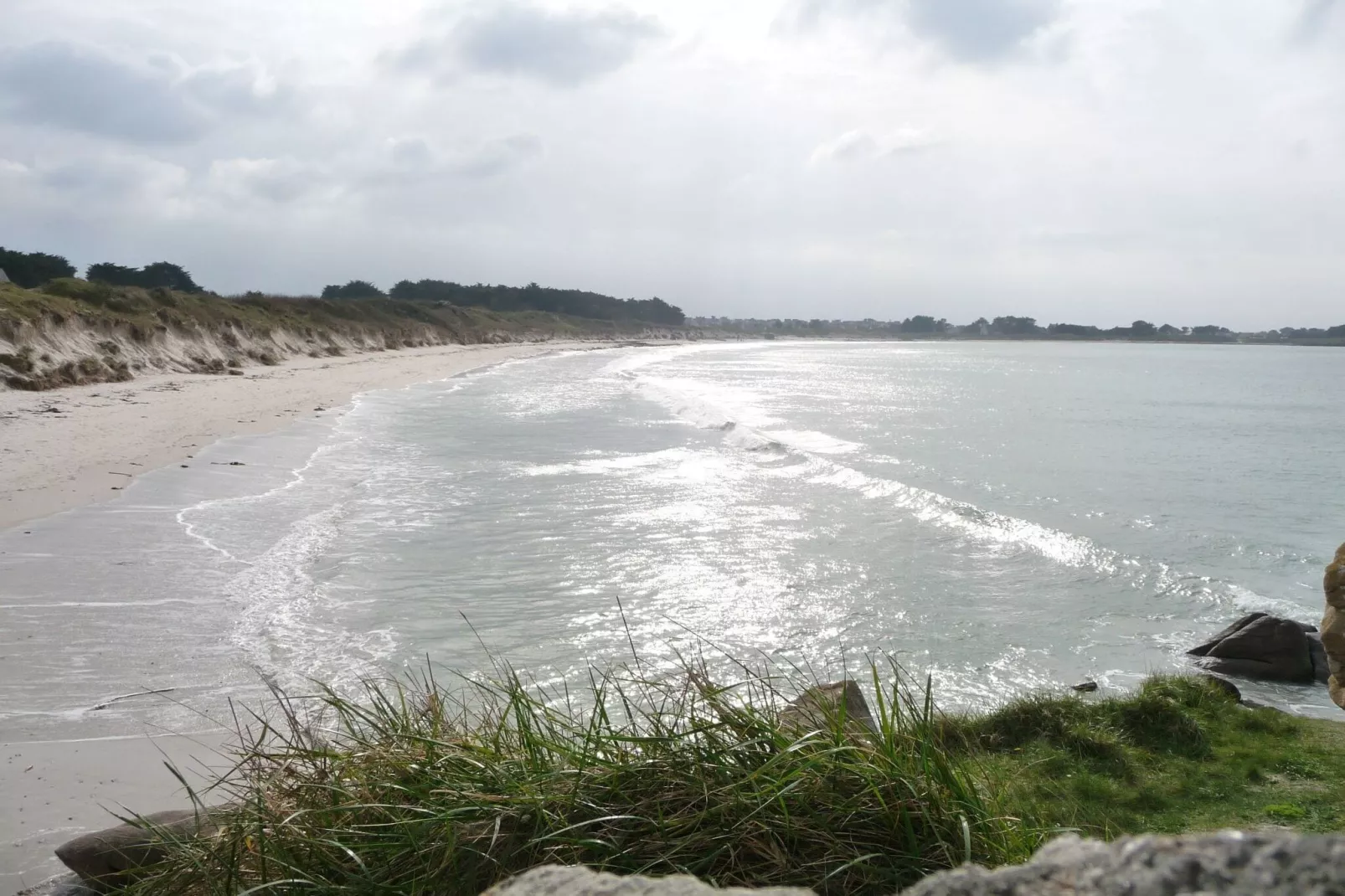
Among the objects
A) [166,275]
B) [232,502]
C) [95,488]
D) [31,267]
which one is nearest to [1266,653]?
[232,502]

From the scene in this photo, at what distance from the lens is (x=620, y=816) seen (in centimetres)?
241

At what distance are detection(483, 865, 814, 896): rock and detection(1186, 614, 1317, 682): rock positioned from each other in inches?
333

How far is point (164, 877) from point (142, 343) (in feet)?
101

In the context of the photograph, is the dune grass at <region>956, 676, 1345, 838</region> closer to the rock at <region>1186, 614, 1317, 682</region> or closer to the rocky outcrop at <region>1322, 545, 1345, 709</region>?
the rocky outcrop at <region>1322, 545, 1345, 709</region>

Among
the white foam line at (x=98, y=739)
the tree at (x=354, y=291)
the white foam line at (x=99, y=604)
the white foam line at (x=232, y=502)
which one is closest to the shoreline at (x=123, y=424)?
the white foam line at (x=232, y=502)

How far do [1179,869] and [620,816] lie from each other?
1640 millimetres

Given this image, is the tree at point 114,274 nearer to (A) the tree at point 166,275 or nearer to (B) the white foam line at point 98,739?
(A) the tree at point 166,275

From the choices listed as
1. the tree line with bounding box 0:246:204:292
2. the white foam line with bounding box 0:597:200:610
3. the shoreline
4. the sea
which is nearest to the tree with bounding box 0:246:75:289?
the tree line with bounding box 0:246:204:292

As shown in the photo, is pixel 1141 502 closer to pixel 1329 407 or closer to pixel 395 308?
pixel 1329 407

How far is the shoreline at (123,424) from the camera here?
1196 cm

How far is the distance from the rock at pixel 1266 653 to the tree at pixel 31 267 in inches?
2137

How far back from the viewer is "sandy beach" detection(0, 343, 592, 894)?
4383 millimetres

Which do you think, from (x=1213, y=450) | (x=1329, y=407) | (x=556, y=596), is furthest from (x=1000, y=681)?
(x=1329, y=407)

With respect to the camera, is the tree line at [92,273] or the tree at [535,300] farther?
the tree at [535,300]
